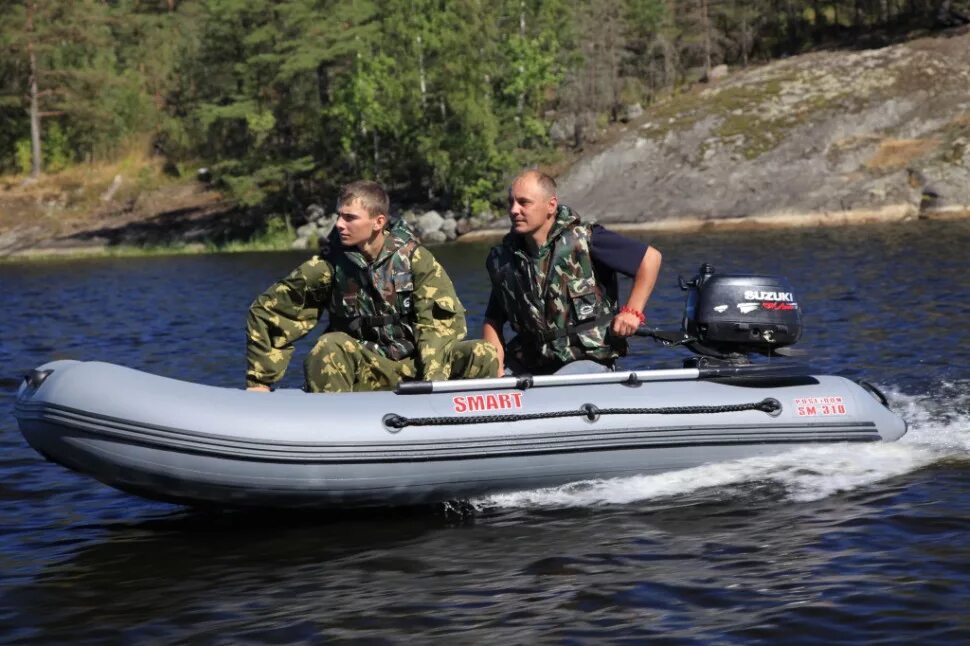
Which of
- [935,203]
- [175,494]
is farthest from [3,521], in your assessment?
[935,203]

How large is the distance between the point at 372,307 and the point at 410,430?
0.68 meters

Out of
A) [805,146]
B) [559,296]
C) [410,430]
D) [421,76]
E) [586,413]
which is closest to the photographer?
[410,430]

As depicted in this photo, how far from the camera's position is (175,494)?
615 centimetres

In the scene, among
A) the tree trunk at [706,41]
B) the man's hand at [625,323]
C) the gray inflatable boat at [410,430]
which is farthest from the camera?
the tree trunk at [706,41]

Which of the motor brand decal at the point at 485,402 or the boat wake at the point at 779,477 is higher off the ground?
the motor brand decal at the point at 485,402

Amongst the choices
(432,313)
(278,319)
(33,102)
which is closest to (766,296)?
(432,313)

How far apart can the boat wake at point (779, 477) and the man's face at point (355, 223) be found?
4.60ft

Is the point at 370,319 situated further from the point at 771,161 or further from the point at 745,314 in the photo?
the point at 771,161

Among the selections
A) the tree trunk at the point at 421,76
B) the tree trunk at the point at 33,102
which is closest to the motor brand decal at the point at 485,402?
the tree trunk at the point at 421,76

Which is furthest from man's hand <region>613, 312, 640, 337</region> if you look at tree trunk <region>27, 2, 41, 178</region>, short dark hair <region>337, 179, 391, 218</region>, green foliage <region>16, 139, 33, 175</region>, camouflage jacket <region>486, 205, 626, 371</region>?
green foliage <region>16, 139, 33, 175</region>

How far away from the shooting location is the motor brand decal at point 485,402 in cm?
632

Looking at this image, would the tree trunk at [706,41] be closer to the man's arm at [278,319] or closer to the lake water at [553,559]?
the lake water at [553,559]

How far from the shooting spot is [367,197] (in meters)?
6.32

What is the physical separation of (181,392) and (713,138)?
91.8 ft
